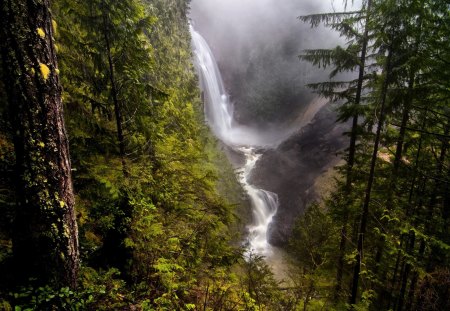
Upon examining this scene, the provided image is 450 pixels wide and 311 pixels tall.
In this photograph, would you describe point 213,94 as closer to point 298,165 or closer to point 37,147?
point 298,165

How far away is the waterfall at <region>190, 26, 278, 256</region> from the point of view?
75.4 ft

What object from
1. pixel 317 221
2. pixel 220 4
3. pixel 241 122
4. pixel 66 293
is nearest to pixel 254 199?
pixel 317 221

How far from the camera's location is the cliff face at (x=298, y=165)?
2355cm

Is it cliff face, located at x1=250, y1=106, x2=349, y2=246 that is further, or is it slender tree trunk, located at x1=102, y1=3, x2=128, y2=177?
cliff face, located at x1=250, y1=106, x2=349, y2=246

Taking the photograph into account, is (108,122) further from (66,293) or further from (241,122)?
(241,122)

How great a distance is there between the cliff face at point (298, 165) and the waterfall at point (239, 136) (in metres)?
0.89

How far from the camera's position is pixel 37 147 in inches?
101

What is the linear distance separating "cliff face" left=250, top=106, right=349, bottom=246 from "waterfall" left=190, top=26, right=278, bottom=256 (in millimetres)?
889

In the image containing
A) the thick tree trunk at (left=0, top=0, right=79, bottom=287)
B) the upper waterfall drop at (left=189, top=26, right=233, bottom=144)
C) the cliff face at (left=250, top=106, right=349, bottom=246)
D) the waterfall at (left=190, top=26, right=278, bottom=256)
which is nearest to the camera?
the thick tree trunk at (left=0, top=0, right=79, bottom=287)

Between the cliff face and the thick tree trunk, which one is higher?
the cliff face

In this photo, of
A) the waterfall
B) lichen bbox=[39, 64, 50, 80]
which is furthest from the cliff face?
lichen bbox=[39, 64, 50, 80]

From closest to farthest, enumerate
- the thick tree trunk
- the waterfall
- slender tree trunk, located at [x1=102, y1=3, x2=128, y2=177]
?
the thick tree trunk, slender tree trunk, located at [x1=102, y1=3, x2=128, y2=177], the waterfall

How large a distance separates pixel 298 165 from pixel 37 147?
26.8 meters

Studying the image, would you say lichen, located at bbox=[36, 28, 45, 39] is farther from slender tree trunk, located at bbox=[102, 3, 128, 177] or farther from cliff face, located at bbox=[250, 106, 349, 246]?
cliff face, located at bbox=[250, 106, 349, 246]
